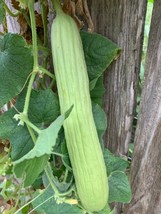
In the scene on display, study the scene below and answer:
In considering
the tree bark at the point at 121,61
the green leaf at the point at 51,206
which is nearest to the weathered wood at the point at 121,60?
the tree bark at the point at 121,61

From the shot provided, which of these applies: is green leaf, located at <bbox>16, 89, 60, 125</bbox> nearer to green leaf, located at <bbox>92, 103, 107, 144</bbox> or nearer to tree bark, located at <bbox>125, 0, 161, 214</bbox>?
green leaf, located at <bbox>92, 103, 107, 144</bbox>

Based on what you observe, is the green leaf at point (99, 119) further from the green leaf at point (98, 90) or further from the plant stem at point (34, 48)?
the plant stem at point (34, 48)

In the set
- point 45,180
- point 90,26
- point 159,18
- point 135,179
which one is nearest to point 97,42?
point 90,26

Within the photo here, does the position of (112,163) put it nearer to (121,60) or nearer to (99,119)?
(99,119)

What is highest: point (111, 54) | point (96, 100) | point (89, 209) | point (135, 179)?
point (111, 54)

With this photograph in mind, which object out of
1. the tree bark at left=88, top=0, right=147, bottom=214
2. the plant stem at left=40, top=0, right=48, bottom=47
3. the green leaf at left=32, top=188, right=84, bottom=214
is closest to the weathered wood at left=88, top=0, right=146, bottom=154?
the tree bark at left=88, top=0, right=147, bottom=214

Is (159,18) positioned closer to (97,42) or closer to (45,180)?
(97,42)
